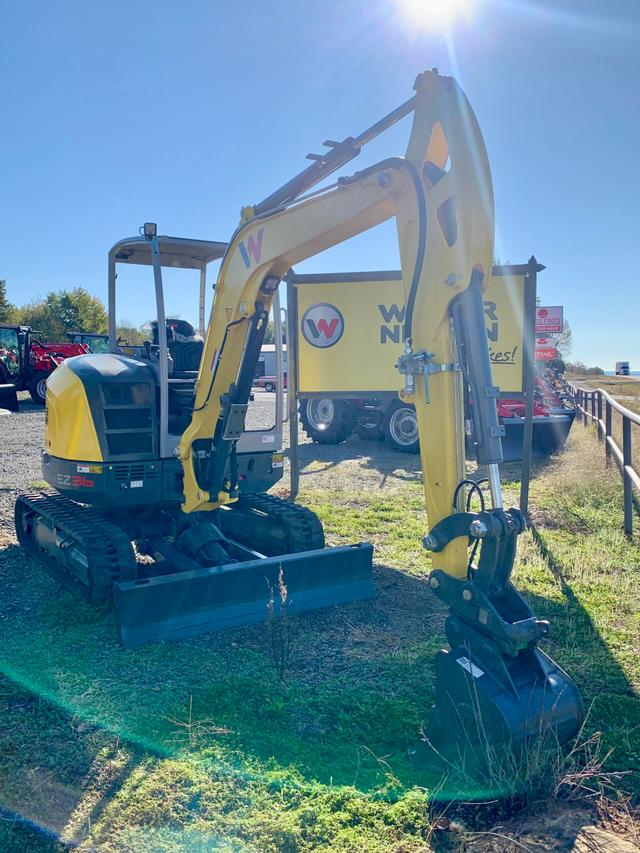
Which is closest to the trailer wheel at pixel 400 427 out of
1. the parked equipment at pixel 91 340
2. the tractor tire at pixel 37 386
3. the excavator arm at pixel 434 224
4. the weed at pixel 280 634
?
the weed at pixel 280 634

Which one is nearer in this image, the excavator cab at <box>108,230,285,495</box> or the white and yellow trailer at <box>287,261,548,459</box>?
the excavator cab at <box>108,230,285,495</box>

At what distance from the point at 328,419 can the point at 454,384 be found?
11.9 m

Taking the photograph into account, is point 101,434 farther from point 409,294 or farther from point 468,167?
point 468,167

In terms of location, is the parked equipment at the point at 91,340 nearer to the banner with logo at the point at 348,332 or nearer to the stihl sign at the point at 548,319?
the stihl sign at the point at 548,319

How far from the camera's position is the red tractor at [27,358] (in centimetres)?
2267

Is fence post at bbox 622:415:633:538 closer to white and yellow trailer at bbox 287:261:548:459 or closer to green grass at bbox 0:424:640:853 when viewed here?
green grass at bbox 0:424:640:853

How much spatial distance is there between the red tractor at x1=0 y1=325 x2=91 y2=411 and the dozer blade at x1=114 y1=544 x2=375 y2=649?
18888 millimetres

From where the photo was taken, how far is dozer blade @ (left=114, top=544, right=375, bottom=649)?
15.8 ft

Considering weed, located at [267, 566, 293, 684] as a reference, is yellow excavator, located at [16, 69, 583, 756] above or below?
above

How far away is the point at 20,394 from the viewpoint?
88.1 feet

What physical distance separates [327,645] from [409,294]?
2.46m

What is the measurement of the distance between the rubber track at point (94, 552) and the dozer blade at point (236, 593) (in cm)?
49

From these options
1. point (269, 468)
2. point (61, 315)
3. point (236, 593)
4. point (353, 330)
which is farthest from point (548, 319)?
point (61, 315)

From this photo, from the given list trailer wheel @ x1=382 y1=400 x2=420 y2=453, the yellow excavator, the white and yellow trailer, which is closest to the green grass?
the yellow excavator
